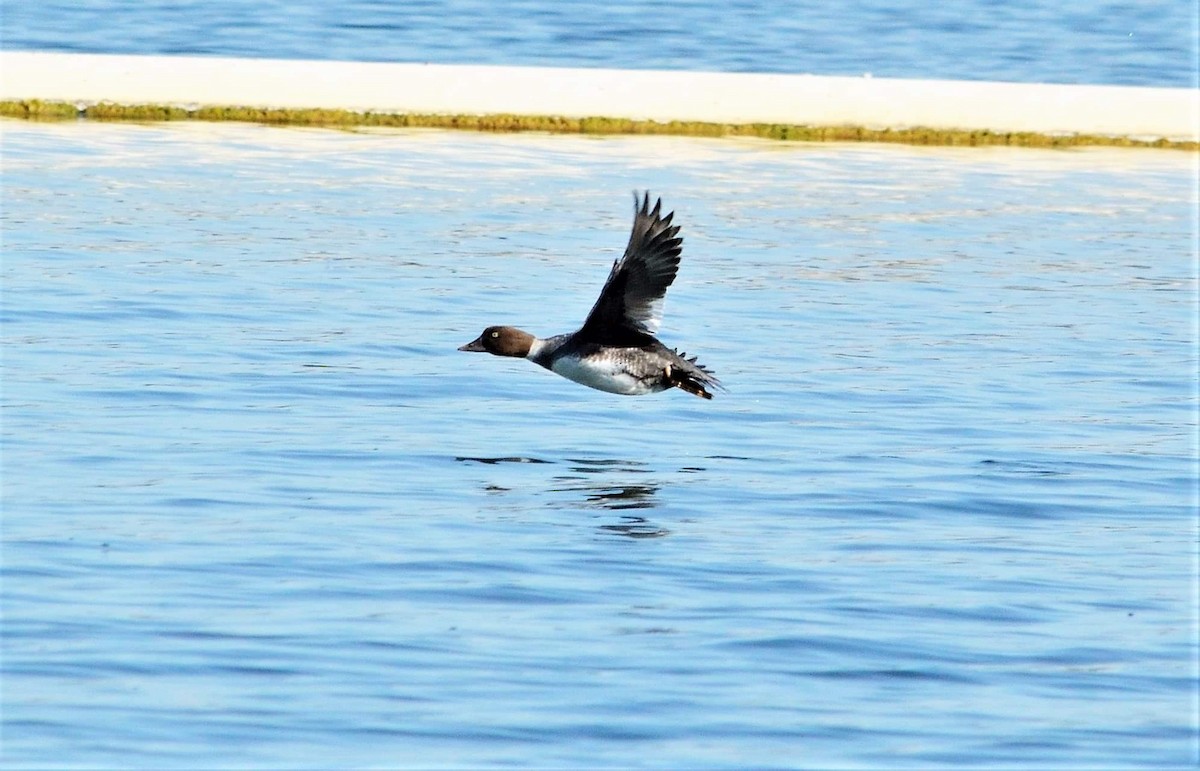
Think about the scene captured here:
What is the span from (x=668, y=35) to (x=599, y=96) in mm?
9376

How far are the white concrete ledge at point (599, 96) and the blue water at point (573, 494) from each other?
5697 mm

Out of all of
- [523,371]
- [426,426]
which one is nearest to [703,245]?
[523,371]

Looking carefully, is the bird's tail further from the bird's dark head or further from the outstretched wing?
the bird's dark head

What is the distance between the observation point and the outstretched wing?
33.0 feet

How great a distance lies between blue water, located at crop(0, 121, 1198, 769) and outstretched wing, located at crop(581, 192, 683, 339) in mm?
722

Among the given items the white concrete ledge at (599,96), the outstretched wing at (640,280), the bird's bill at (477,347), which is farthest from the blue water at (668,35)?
the outstretched wing at (640,280)

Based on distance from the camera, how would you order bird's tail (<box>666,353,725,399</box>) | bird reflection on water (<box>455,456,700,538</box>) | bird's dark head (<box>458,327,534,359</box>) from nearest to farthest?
bird reflection on water (<box>455,456,700,538</box>)
bird's tail (<box>666,353,725,399</box>)
bird's dark head (<box>458,327,534,359</box>)

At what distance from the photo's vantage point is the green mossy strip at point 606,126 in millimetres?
25281

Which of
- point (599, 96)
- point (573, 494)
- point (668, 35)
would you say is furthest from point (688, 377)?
point (668, 35)

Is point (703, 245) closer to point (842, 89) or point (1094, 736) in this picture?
point (842, 89)

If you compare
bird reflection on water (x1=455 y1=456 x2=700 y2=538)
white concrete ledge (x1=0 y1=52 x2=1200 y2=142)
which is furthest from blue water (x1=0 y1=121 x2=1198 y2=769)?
white concrete ledge (x1=0 y1=52 x2=1200 y2=142)

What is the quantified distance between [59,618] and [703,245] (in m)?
11.5

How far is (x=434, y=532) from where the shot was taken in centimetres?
900

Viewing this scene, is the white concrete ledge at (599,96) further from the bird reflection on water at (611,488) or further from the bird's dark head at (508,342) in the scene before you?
the bird reflection on water at (611,488)
